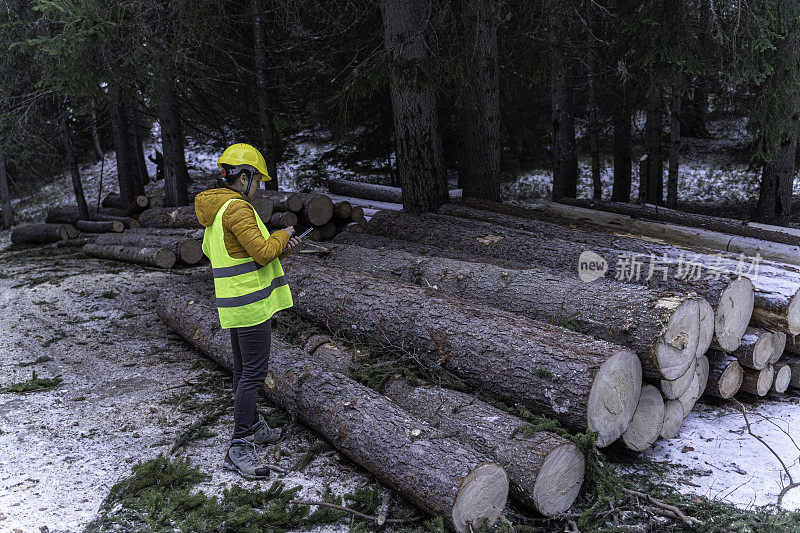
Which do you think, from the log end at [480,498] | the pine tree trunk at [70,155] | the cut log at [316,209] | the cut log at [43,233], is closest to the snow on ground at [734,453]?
the log end at [480,498]

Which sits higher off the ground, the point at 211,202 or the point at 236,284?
the point at 211,202

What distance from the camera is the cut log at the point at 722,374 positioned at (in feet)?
16.1

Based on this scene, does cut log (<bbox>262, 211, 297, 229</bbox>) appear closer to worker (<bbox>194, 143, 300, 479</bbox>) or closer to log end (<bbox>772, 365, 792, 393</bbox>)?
worker (<bbox>194, 143, 300, 479</bbox>)

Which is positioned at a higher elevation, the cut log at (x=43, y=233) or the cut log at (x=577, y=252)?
the cut log at (x=577, y=252)

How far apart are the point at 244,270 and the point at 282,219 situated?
592 cm

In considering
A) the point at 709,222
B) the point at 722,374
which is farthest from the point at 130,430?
the point at 709,222

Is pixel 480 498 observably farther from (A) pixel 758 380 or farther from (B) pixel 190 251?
(B) pixel 190 251

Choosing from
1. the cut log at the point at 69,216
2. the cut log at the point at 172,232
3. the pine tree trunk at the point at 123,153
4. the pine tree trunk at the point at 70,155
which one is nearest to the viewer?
the cut log at the point at 172,232

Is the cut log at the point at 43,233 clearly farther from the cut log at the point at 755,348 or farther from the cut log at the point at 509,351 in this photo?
the cut log at the point at 755,348

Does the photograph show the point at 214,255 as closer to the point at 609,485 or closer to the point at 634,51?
the point at 609,485

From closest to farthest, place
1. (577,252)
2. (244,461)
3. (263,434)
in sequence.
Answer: (244,461) < (263,434) < (577,252)

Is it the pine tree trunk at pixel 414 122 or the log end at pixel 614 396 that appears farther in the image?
the pine tree trunk at pixel 414 122

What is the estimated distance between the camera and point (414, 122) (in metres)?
8.62

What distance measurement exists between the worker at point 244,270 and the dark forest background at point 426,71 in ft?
13.7
